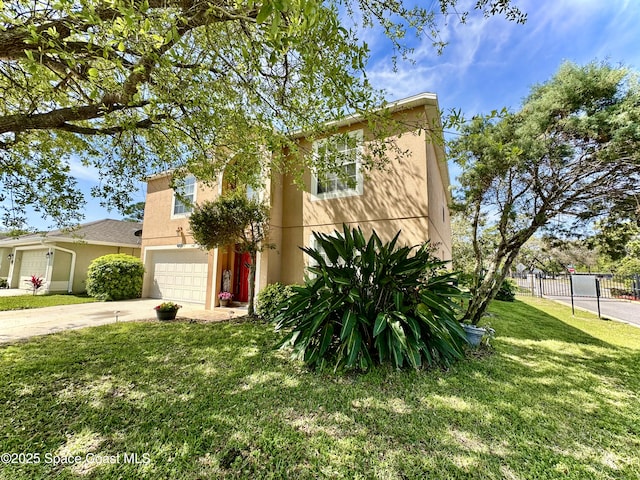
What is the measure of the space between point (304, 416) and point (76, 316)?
30.4 ft

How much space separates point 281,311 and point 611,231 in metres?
7.85

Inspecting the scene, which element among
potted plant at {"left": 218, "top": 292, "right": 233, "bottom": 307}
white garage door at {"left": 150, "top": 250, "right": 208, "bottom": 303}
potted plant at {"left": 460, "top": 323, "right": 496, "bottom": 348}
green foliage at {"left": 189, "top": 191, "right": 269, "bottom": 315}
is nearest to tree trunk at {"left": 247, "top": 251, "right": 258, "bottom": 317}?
green foliage at {"left": 189, "top": 191, "right": 269, "bottom": 315}

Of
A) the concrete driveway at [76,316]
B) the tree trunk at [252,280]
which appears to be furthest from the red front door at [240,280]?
the tree trunk at [252,280]

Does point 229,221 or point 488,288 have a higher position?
point 229,221

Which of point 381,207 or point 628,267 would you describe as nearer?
point 381,207

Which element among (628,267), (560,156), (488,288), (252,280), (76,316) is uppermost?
(560,156)

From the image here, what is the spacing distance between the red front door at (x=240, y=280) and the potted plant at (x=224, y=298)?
0.48 metres

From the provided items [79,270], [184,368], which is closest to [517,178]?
[184,368]

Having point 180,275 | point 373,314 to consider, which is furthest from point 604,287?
point 180,275

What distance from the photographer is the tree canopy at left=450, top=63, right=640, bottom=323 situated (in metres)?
4.65

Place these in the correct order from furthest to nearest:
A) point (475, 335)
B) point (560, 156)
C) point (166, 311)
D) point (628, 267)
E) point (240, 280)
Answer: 1. point (628, 267)
2. point (240, 280)
3. point (166, 311)
4. point (475, 335)
5. point (560, 156)

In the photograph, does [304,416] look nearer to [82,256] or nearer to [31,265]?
[82,256]

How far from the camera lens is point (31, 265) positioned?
16.2 m


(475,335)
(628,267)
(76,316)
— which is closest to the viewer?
(475,335)
